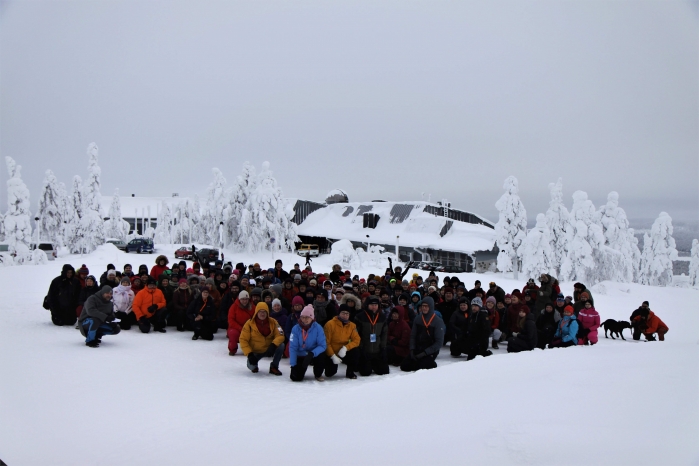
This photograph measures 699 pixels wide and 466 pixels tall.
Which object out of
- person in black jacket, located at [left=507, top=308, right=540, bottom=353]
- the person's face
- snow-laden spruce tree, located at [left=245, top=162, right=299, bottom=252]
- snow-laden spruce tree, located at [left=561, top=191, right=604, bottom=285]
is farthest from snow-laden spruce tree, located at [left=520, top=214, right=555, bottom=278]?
the person's face

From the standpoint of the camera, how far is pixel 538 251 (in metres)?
33.4

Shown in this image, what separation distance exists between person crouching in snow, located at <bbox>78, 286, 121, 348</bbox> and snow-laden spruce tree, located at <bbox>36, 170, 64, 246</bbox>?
4763 centimetres

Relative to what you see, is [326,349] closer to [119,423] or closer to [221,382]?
[221,382]

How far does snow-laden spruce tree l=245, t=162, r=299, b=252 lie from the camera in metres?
40.8

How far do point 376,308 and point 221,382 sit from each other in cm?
279

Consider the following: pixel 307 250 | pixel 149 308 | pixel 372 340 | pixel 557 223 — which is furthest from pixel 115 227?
pixel 372 340

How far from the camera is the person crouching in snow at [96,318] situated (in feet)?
28.8

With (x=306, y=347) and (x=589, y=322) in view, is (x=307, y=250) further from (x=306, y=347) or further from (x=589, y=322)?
(x=306, y=347)

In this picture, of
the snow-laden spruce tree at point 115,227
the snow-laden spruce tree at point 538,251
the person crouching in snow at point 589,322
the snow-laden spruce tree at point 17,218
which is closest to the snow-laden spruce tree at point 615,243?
the snow-laden spruce tree at point 538,251

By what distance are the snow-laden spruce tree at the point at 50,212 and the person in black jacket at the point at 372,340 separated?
5067cm

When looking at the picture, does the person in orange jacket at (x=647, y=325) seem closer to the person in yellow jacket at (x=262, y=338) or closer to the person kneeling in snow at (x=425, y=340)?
the person kneeling in snow at (x=425, y=340)

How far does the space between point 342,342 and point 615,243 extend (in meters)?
37.6

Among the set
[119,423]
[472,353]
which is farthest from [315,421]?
[472,353]

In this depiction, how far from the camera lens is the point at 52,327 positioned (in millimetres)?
10500
